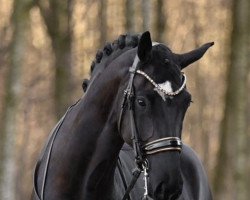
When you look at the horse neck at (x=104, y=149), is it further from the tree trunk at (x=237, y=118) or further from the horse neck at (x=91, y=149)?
the tree trunk at (x=237, y=118)

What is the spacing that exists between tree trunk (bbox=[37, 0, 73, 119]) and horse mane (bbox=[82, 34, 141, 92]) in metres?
8.31

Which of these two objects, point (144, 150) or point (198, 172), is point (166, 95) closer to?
point (144, 150)

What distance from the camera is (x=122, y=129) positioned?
17.9ft

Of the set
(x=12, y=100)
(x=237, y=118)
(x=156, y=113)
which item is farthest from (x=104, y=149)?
(x=237, y=118)

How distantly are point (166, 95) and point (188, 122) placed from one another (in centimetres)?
2914

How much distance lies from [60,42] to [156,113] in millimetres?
10008

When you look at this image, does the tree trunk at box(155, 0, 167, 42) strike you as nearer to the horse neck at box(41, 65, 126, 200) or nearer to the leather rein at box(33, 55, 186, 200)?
the horse neck at box(41, 65, 126, 200)

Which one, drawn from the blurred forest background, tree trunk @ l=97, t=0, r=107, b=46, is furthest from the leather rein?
tree trunk @ l=97, t=0, r=107, b=46

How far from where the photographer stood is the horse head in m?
5.08

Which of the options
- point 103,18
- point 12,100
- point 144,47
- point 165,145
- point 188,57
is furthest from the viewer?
point 103,18

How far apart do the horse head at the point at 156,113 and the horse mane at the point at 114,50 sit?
1.10 ft

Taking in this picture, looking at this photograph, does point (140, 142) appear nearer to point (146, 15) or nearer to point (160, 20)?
point (146, 15)

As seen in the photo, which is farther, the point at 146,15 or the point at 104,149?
the point at 146,15

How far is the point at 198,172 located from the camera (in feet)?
27.5
